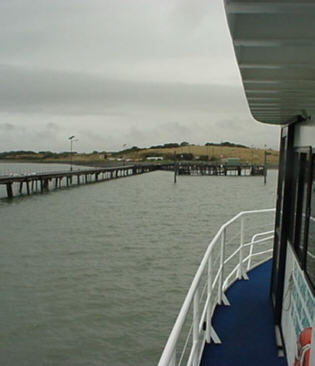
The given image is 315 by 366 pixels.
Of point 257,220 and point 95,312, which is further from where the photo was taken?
point 257,220

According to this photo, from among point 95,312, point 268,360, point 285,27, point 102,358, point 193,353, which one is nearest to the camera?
A: point 285,27

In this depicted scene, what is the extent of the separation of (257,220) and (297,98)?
24767 millimetres

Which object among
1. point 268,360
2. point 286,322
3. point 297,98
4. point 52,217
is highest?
point 297,98

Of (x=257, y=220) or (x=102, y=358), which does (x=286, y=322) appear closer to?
(x=102, y=358)

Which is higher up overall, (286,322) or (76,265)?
(286,322)

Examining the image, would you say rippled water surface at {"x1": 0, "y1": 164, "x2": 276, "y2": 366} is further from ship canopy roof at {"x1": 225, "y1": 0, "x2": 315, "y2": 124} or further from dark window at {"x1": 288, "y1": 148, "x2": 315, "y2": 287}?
ship canopy roof at {"x1": 225, "y1": 0, "x2": 315, "y2": 124}

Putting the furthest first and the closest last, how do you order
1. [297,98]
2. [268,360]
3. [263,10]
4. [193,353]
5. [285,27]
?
1. [268,360]
2. [193,353]
3. [297,98]
4. [285,27]
5. [263,10]

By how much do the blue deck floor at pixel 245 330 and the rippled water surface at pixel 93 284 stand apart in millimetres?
3610

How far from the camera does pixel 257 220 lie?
87.8ft

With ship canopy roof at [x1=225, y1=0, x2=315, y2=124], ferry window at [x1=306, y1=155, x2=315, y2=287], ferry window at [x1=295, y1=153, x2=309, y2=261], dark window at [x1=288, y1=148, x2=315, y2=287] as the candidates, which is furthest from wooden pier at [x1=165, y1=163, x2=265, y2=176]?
ship canopy roof at [x1=225, y1=0, x2=315, y2=124]

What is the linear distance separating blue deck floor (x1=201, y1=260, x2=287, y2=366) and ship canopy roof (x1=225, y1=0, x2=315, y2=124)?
2.11 m

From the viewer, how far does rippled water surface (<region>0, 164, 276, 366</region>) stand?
8562mm

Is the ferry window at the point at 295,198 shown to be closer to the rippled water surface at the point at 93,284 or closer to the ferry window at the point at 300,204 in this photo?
the ferry window at the point at 300,204

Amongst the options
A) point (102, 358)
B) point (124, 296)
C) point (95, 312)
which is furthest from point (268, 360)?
point (124, 296)
